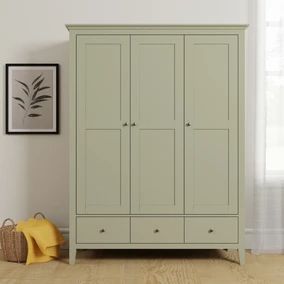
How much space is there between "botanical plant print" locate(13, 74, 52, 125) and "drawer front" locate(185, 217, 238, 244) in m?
1.60

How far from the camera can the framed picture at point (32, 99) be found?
5.11 metres

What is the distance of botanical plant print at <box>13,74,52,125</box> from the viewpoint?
16.8 feet

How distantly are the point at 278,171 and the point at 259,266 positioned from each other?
0.89 metres

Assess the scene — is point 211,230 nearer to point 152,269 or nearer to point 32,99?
point 152,269

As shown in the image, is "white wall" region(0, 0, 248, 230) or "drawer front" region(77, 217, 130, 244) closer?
"drawer front" region(77, 217, 130, 244)

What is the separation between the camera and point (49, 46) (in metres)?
A: 5.11

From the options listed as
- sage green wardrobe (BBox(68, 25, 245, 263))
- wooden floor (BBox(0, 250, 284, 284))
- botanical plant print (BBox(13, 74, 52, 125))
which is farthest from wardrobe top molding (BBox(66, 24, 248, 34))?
wooden floor (BBox(0, 250, 284, 284))

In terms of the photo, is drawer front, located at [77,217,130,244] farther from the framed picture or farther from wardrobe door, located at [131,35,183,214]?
the framed picture

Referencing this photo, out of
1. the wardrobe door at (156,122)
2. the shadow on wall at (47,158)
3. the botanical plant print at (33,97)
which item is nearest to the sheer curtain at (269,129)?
the wardrobe door at (156,122)

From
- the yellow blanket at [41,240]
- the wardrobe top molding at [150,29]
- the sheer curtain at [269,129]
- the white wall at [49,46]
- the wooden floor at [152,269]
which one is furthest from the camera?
the white wall at [49,46]

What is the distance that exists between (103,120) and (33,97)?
0.88 m

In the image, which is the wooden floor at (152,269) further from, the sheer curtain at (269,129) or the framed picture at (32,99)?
the framed picture at (32,99)

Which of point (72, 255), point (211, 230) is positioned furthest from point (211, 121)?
point (72, 255)

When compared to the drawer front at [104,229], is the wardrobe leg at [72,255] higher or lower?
lower
